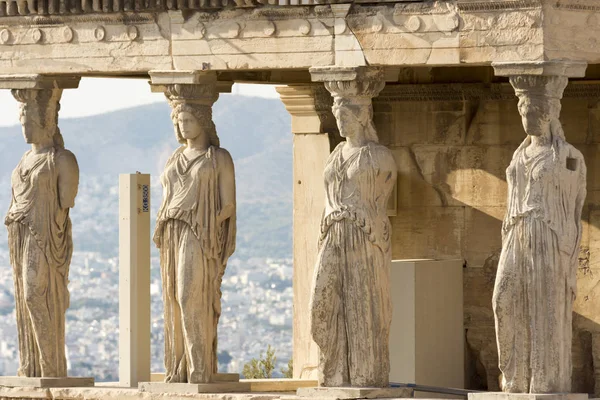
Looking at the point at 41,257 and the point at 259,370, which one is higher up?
the point at 41,257

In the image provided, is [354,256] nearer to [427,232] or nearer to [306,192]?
[427,232]

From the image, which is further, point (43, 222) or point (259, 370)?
point (259, 370)

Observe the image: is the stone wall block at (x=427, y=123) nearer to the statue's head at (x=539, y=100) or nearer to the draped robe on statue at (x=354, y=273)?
the draped robe on statue at (x=354, y=273)

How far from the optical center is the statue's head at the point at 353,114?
22594mm

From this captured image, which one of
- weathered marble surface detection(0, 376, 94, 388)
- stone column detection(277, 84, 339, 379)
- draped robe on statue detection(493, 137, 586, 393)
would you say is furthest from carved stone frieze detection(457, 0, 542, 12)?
stone column detection(277, 84, 339, 379)

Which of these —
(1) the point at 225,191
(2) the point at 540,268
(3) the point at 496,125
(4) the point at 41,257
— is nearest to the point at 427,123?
(3) the point at 496,125

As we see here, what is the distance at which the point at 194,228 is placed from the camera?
2345cm

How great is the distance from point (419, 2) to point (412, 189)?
200 inches

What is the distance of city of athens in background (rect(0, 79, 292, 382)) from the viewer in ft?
230

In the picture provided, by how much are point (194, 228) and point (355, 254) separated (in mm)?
1692

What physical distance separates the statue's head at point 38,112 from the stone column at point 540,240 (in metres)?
4.87

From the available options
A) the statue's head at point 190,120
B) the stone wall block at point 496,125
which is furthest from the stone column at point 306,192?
the statue's head at point 190,120

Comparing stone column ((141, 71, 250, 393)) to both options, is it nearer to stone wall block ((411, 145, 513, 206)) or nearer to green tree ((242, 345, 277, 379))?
stone wall block ((411, 145, 513, 206))

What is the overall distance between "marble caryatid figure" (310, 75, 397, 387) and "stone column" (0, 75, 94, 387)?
3016 millimetres
